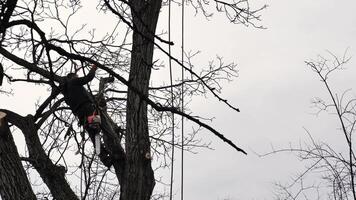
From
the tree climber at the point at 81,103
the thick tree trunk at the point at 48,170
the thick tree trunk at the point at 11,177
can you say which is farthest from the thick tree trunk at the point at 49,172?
the thick tree trunk at the point at 11,177

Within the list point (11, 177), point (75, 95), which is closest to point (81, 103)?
point (75, 95)

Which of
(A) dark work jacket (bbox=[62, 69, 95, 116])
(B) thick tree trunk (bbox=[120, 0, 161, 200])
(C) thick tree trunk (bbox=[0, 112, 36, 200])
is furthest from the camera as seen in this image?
(A) dark work jacket (bbox=[62, 69, 95, 116])

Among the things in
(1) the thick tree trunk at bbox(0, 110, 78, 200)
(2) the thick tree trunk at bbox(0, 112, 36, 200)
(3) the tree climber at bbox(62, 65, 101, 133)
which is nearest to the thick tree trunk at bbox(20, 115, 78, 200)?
(1) the thick tree trunk at bbox(0, 110, 78, 200)

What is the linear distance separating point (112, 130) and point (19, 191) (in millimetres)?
2820

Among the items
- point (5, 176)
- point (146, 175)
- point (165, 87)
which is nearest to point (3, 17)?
point (5, 176)

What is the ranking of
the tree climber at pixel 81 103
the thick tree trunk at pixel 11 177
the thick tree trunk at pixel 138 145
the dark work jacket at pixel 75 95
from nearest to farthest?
the thick tree trunk at pixel 11 177
the tree climber at pixel 81 103
the thick tree trunk at pixel 138 145
the dark work jacket at pixel 75 95

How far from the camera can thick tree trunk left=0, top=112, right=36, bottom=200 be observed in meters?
3.42

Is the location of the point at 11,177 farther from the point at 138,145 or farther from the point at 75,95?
the point at 75,95

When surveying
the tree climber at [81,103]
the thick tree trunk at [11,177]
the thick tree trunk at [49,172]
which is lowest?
the thick tree trunk at [11,177]

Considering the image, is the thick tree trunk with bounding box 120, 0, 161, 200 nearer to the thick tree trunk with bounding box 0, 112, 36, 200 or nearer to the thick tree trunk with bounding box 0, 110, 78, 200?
the thick tree trunk with bounding box 0, 110, 78, 200

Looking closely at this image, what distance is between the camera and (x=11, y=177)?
11.3ft

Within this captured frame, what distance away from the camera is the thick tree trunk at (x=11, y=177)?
3416 mm

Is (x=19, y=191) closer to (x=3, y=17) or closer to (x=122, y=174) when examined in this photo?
(x=3, y=17)

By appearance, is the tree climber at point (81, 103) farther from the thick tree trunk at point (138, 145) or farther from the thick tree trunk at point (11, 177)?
the thick tree trunk at point (11, 177)
